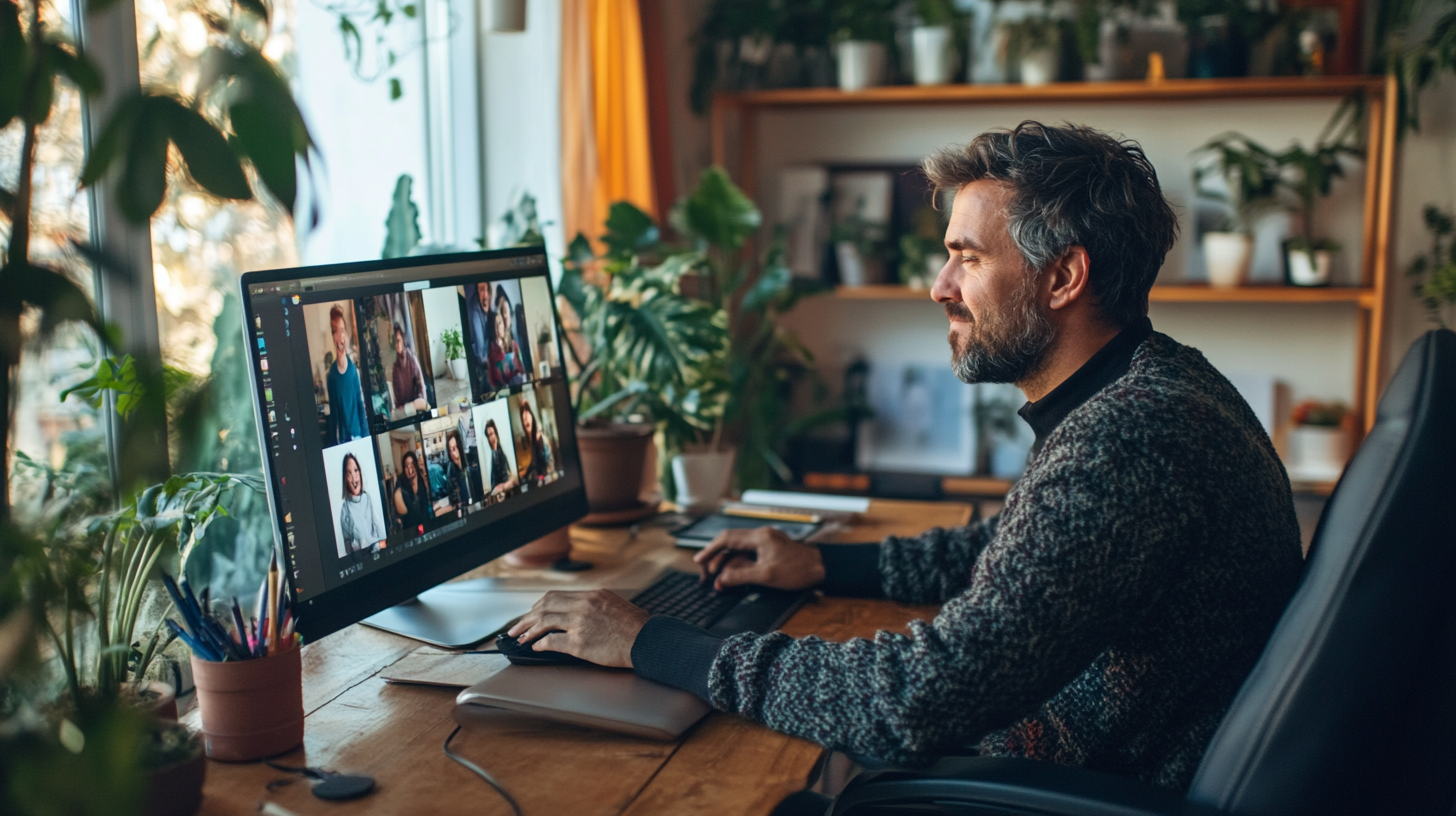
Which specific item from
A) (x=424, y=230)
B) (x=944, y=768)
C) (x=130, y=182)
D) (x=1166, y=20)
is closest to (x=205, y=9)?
(x=130, y=182)

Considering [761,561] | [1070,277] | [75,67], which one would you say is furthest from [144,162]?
[761,561]

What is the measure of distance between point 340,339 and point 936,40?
2.44 m

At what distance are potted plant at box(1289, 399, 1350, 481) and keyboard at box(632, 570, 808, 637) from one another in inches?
86.8

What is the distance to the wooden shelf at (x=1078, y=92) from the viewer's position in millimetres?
2939

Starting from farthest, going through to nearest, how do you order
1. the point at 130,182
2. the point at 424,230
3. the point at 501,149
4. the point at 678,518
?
the point at 501,149 → the point at 424,230 → the point at 678,518 → the point at 130,182

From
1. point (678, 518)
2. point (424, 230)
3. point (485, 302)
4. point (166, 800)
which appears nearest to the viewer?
point (166, 800)

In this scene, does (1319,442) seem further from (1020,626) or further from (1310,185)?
(1020,626)

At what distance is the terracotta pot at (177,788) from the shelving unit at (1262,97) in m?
2.59

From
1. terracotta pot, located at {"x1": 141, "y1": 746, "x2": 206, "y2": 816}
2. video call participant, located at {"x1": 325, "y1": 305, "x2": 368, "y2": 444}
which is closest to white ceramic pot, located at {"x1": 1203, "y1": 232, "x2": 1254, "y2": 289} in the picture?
video call participant, located at {"x1": 325, "y1": 305, "x2": 368, "y2": 444}

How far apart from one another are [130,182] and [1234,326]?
10.9 feet

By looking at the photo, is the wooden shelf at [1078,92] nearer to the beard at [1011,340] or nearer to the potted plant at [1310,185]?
the potted plant at [1310,185]

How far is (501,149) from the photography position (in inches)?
104

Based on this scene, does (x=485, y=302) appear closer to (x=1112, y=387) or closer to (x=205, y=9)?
(x=1112, y=387)

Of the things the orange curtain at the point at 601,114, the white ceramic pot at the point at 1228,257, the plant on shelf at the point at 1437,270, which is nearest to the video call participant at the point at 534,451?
the orange curtain at the point at 601,114
